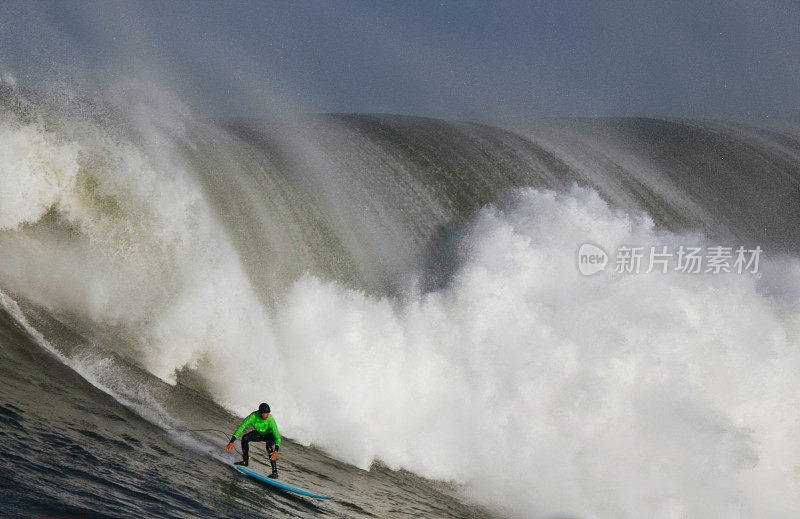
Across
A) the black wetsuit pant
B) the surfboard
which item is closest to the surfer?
the black wetsuit pant

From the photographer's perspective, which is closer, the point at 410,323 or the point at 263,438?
the point at 263,438

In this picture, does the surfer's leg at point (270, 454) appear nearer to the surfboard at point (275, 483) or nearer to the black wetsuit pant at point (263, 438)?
the black wetsuit pant at point (263, 438)

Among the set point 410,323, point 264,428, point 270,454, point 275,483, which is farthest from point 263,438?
point 410,323

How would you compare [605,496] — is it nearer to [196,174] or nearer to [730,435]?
[730,435]

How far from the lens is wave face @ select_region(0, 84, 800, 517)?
408 inches

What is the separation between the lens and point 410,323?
11.5 meters

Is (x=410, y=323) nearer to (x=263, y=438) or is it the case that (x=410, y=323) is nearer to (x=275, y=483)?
(x=263, y=438)

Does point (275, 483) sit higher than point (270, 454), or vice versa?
point (270, 454)

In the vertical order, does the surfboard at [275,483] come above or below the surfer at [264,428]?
below

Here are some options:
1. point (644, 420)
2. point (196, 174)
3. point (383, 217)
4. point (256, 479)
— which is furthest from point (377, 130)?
point (256, 479)

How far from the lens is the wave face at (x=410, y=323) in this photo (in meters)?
10.4

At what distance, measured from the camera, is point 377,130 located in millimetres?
17391

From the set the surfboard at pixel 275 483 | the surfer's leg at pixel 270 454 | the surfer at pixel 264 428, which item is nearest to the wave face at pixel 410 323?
the surfer at pixel 264 428

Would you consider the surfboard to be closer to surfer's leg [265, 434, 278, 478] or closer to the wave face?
surfer's leg [265, 434, 278, 478]
